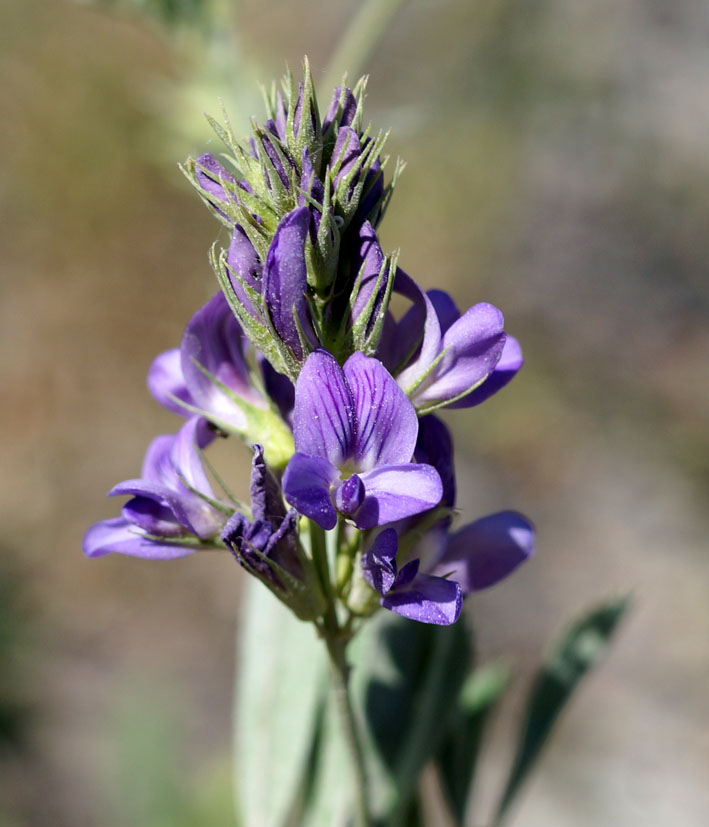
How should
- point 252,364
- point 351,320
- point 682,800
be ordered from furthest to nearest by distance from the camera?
point 682,800
point 252,364
point 351,320

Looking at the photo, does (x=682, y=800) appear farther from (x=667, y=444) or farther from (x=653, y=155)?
(x=653, y=155)

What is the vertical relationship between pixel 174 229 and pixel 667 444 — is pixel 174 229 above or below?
above

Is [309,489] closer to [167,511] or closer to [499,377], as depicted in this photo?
[167,511]

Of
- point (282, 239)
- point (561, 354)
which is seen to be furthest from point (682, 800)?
point (282, 239)

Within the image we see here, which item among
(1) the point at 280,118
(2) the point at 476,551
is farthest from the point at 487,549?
(1) the point at 280,118

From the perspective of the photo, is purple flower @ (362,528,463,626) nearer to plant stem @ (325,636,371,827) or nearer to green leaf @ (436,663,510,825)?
plant stem @ (325,636,371,827)

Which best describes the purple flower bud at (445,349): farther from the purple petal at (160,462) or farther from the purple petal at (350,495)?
the purple petal at (160,462)

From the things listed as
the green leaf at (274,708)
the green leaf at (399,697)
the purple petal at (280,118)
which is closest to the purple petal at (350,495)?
the purple petal at (280,118)
